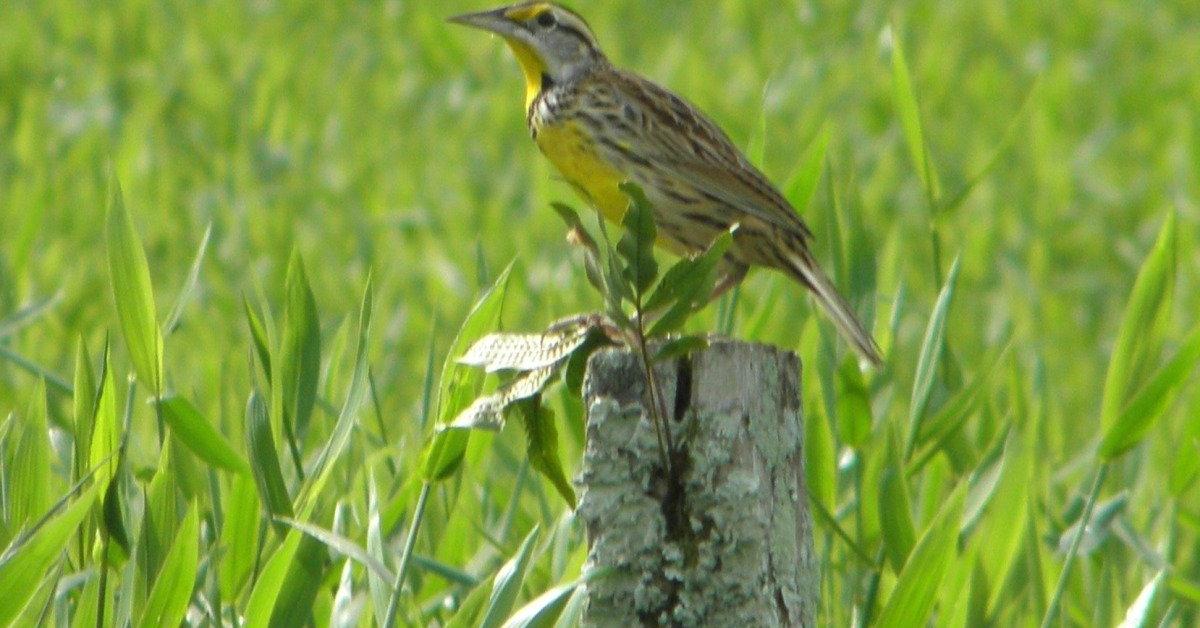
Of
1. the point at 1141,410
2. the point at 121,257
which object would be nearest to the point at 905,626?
the point at 1141,410

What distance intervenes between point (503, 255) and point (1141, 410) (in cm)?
448

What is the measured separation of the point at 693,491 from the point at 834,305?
3.92 feet

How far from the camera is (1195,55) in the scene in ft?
36.9

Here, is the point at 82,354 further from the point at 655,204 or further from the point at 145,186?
the point at 145,186

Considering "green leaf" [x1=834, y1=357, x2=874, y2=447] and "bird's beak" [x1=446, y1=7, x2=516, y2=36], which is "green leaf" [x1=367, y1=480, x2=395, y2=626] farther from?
"bird's beak" [x1=446, y1=7, x2=516, y2=36]

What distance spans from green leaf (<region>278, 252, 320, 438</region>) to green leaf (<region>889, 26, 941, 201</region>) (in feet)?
3.29

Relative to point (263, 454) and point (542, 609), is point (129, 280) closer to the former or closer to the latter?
point (263, 454)

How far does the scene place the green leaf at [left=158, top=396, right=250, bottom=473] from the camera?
279 cm

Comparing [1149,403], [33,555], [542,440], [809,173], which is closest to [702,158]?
[809,173]

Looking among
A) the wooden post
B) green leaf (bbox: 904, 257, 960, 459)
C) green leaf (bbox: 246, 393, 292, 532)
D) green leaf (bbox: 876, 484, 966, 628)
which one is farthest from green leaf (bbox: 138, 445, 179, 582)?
green leaf (bbox: 904, 257, 960, 459)

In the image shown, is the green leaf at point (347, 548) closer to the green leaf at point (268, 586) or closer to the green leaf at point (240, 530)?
the green leaf at point (268, 586)

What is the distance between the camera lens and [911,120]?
334 cm

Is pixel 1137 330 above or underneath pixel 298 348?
above

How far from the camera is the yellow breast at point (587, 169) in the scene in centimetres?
370
